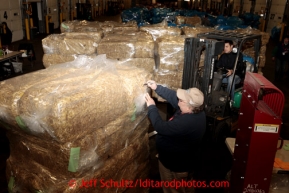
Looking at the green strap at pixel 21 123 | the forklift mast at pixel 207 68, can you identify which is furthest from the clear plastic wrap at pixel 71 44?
the green strap at pixel 21 123

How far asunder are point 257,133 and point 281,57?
9116 millimetres

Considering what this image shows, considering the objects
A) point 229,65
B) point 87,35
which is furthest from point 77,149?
point 87,35

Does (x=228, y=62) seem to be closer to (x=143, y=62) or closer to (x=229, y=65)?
(x=229, y=65)

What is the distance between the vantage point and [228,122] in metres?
5.63

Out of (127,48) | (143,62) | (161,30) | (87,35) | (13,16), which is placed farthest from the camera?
(13,16)

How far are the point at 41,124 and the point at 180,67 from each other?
466 cm

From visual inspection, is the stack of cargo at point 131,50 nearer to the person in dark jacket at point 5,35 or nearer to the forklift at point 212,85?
the forklift at point 212,85

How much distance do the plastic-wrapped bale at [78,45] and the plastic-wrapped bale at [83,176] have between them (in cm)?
336

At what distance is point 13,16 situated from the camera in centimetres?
1638

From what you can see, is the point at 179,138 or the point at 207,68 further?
the point at 207,68

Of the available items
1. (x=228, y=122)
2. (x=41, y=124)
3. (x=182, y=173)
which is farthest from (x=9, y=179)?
(x=228, y=122)

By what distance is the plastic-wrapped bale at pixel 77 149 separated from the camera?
2.62 m

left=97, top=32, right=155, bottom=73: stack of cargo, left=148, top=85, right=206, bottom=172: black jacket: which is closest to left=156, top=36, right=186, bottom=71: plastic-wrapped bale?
left=97, top=32, right=155, bottom=73: stack of cargo

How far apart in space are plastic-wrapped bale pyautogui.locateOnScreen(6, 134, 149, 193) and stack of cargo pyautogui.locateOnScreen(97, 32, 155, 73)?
2843 mm
